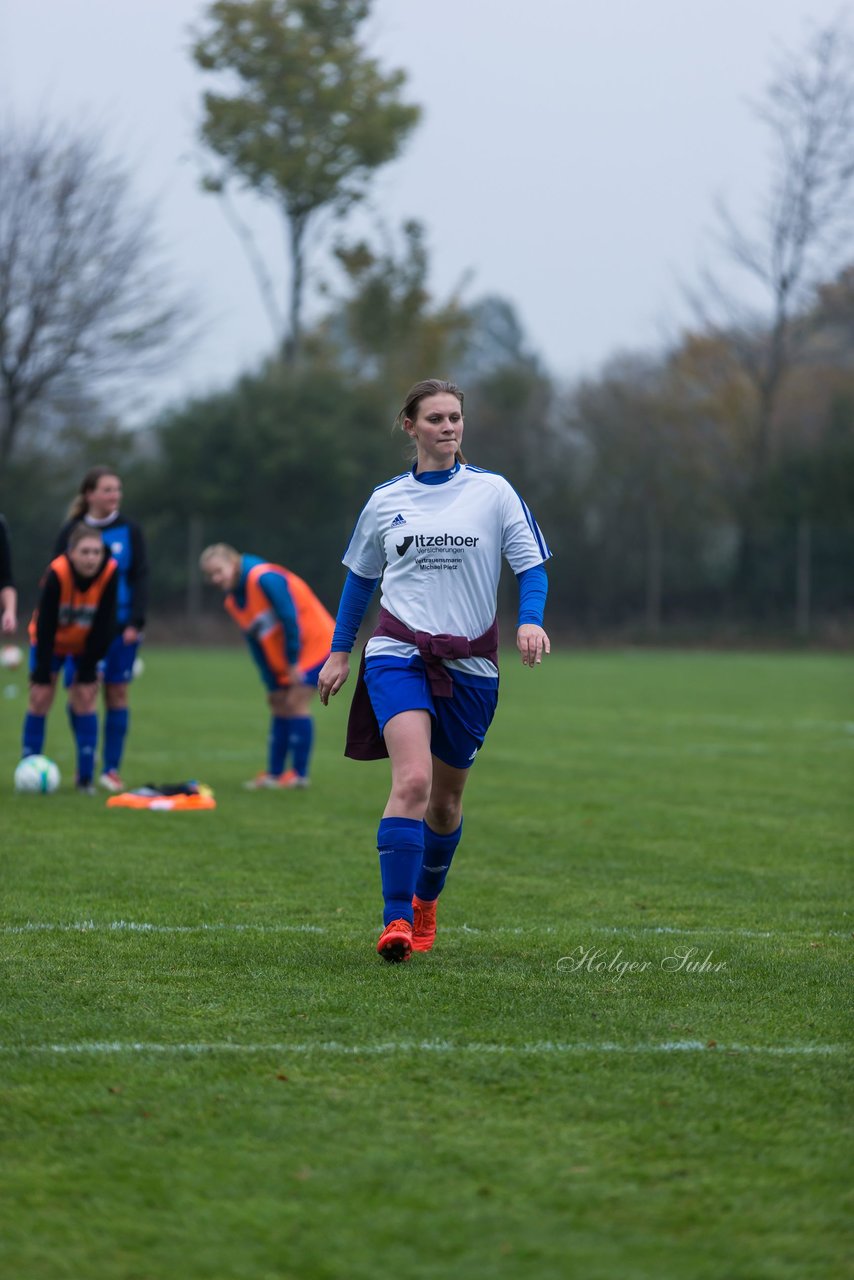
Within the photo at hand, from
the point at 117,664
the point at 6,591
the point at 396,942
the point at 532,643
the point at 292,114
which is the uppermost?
the point at 292,114

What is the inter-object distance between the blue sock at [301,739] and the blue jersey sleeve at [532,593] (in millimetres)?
4946

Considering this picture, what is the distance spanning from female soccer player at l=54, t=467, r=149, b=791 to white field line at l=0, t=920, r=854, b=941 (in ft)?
13.7

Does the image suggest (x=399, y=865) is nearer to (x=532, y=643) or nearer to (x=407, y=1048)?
(x=532, y=643)

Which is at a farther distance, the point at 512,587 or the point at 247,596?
the point at 512,587

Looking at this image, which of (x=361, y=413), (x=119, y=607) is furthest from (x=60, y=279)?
(x=119, y=607)

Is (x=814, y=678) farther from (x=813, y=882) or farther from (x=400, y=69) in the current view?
(x=400, y=69)

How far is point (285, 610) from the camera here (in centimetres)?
963

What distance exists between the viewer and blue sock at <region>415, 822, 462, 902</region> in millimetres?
5266

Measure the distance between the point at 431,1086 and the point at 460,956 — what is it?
149 cm

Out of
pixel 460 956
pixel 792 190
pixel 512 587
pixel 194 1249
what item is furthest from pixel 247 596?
pixel 792 190

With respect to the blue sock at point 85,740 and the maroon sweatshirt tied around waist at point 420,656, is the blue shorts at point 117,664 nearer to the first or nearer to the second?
the blue sock at point 85,740

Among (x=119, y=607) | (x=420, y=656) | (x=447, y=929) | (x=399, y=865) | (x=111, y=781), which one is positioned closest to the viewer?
(x=399, y=865)

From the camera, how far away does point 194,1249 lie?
2646 mm

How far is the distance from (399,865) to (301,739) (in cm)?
514
